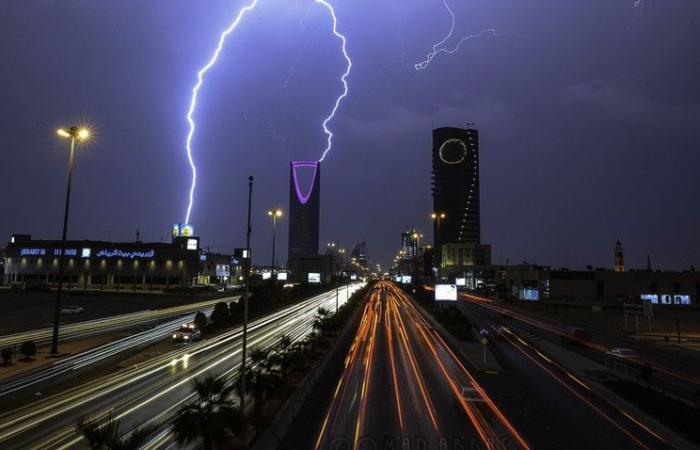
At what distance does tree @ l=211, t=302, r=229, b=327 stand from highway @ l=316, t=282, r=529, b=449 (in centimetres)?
1784

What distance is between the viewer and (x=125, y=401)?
19219 mm

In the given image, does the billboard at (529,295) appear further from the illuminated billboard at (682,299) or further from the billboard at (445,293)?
the billboard at (445,293)

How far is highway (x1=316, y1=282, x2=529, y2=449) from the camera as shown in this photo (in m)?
15.8

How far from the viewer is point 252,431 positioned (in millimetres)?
14977

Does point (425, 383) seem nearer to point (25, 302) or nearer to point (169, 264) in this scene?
point (25, 302)

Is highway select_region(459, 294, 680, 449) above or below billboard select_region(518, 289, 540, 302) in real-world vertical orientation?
below

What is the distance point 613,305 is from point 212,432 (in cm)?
9326

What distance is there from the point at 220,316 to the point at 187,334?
1008 centimetres

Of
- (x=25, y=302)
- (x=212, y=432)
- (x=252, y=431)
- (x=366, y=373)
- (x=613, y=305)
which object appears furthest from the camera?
(x=613, y=305)

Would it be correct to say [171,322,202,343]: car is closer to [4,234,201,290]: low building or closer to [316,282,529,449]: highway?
[316,282,529,449]: highway

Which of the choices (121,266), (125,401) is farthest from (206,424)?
(121,266)

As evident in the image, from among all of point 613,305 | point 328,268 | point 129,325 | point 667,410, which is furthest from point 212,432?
point 328,268

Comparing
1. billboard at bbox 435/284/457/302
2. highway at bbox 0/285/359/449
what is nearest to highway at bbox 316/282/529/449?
highway at bbox 0/285/359/449

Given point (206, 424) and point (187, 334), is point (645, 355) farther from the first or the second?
point (206, 424)
